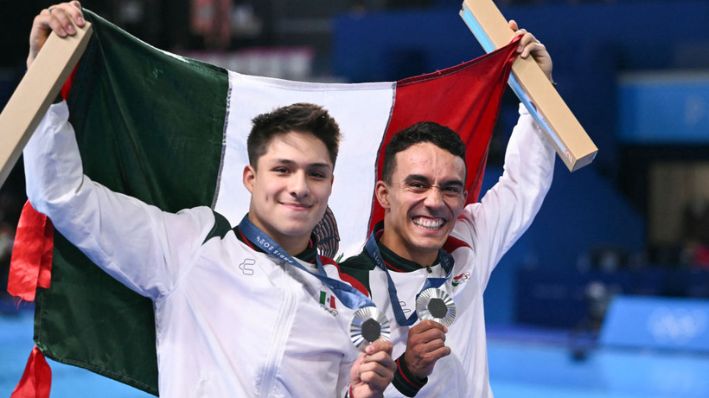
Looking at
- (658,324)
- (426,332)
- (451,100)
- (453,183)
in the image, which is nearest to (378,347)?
(426,332)

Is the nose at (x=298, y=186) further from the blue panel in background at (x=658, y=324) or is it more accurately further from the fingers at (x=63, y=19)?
the blue panel in background at (x=658, y=324)

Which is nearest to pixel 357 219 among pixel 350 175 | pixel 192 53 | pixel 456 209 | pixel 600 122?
pixel 350 175

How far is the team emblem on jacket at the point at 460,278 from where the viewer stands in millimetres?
2998

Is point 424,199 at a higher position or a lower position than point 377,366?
higher

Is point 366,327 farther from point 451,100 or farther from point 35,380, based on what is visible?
point 451,100

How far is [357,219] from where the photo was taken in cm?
330

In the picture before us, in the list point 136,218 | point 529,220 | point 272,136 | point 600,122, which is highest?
point 600,122

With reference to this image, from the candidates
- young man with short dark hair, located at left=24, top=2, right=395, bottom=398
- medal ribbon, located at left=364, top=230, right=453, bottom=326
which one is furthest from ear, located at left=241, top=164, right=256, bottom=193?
medal ribbon, located at left=364, top=230, right=453, bottom=326

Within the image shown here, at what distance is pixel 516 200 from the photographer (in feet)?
10.9

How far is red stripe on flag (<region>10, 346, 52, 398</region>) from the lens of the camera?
2.78 metres

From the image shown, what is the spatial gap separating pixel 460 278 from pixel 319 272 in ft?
1.73

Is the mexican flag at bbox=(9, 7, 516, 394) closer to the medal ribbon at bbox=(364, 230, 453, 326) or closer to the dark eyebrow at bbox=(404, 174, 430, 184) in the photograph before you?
the medal ribbon at bbox=(364, 230, 453, 326)

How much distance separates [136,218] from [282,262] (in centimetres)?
41

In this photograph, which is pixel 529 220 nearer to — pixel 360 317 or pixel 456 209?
pixel 456 209
